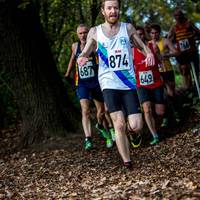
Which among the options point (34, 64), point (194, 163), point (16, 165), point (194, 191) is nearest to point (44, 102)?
point (34, 64)

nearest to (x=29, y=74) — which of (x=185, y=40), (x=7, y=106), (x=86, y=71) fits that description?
(x=86, y=71)

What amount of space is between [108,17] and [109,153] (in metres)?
2.53

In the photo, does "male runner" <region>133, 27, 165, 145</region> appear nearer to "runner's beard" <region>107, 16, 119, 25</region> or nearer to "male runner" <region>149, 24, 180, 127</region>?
"male runner" <region>149, 24, 180, 127</region>

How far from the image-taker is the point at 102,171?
20.9 ft

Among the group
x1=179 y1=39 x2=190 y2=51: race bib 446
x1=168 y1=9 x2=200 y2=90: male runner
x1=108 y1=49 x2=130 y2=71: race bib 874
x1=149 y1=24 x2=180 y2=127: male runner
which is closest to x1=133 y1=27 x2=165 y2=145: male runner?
x1=149 y1=24 x2=180 y2=127: male runner

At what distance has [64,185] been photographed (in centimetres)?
588

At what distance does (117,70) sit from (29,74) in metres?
3.74

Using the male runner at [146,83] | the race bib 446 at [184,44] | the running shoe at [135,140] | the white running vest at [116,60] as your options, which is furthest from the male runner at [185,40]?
the white running vest at [116,60]

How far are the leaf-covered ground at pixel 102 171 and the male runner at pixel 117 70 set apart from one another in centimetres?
48

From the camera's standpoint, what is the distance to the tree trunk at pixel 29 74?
9.35 m

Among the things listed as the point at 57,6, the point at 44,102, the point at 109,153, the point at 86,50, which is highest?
the point at 57,6

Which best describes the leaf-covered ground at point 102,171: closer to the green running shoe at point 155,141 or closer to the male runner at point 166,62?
the green running shoe at point 155,141

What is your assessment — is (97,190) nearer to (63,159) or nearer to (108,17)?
(108,17)

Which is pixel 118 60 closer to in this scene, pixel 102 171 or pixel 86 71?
pixel 102 171
